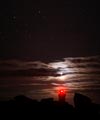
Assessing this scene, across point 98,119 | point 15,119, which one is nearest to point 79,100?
point 98,119

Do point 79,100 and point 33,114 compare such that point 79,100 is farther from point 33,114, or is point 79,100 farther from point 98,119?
point 33,114

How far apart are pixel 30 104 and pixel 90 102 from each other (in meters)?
8.88

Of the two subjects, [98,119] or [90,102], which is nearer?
[98,119]

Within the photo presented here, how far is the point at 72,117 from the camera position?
139 ft

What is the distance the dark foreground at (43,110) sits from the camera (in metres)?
40.6

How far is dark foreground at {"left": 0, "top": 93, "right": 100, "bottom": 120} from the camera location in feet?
133

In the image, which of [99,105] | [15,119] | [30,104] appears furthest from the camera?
[99,105]

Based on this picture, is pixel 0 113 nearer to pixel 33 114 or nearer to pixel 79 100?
pixel 33 114

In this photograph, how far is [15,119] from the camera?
130 ft

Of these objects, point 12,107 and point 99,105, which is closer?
point 12,107

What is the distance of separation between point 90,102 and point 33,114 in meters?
9.45

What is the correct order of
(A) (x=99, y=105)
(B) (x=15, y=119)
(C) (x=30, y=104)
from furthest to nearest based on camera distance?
(A) (x=99, y=105)
(C) (x=30, y=104)
(B) (x=15, y=119)

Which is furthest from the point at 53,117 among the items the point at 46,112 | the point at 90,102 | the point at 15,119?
the point at 90,102

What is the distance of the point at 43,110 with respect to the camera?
4169 cm
